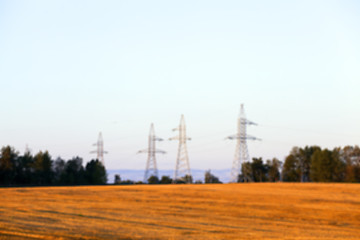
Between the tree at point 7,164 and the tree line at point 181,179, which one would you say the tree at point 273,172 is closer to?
the tree line at point 181,179

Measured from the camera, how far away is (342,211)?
40.4 meters

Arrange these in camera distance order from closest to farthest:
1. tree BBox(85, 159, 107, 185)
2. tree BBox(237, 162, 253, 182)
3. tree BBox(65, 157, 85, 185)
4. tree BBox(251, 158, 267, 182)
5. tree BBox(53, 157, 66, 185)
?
tree BBox(65, 157, 85, 185) < tree BBox(237, 162, 253, 182) < tree BBox(53, 157, 66, 185) < tree BBox(85, 159, 107, 185) < tree BBox(251, 158, 267, 182)

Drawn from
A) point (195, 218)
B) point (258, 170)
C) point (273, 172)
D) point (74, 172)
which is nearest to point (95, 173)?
point (74, 172)

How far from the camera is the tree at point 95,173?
113312 mm

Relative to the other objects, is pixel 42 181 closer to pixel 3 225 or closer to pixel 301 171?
pixel 301 171

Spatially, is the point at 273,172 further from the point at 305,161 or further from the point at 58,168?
the point at 58,168

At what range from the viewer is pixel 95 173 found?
11481cm

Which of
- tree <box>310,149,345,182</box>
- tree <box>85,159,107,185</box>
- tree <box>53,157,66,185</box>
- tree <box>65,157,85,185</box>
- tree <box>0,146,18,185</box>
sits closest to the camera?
tree <box>0,146,18,185</box>

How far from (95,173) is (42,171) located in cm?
1326

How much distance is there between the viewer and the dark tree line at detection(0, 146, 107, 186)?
10175 centimetres

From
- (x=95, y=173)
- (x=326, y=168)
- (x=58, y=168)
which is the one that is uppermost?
(x=326, y=168)

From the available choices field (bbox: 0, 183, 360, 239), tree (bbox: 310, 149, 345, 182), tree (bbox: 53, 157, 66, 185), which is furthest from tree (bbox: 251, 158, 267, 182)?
field (bbox: 0, 183, 360, 239)

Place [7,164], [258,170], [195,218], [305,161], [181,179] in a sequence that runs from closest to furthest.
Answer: [195,218] < [181,179] < [7,164] < [258,170] < [305,161]

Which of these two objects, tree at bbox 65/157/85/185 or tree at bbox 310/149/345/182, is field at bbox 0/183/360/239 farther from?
tree at bbox 310/149/345/182
